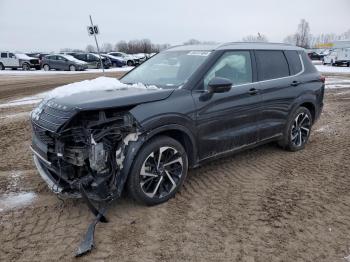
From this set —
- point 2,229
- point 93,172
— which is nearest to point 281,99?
point 93,172

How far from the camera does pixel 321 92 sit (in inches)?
260

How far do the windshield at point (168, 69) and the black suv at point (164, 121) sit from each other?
0.06 ft

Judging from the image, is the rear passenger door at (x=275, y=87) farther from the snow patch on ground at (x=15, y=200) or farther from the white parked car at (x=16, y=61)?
the white parked car at (x=16, y=61)

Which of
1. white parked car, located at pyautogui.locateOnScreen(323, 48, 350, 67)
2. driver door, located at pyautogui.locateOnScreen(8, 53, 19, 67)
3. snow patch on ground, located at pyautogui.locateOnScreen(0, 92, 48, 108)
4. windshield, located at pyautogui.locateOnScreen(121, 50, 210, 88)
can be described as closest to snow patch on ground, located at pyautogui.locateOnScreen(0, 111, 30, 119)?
snow patch on ground, located at pyautogui.locateOnScreen(0, 92, 48, 108)

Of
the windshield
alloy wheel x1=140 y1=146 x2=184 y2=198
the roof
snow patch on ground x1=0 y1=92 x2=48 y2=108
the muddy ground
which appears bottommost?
the muddy ground

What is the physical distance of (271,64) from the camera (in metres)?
5.65

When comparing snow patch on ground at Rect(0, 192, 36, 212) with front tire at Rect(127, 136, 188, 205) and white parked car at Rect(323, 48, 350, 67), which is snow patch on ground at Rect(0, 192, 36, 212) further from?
white parked car at Rect(323, 48, 350, 67)

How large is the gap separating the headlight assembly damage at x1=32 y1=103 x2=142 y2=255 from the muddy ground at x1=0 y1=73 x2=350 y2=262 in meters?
0.37

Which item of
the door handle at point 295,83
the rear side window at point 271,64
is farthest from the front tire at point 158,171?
the door handle at point 295,83

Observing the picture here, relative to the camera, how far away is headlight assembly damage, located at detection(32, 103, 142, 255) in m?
3.74

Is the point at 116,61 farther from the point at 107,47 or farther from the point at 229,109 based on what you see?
the point at 107,47

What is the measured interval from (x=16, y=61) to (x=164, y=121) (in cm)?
3240

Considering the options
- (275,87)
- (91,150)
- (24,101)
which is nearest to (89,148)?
(91,150)

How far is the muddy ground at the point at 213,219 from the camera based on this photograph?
3.37m
